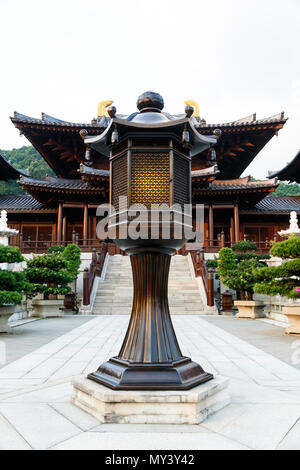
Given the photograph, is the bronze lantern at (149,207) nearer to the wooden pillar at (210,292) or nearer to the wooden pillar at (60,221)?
the wooden pillar at (210,292)

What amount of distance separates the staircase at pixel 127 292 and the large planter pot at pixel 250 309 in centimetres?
138

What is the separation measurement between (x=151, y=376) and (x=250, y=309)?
938cm

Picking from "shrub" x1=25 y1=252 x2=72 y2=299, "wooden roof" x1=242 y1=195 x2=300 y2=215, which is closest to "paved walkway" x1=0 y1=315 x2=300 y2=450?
"shrub" x1=25 y1=252 x2=72 y2=299

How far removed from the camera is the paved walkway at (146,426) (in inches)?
83.2

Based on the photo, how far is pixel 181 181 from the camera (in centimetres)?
333

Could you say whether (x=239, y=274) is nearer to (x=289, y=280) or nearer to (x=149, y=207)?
(x=289, y=280)

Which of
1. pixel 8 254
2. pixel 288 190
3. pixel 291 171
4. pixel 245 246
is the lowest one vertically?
pixel 8 254

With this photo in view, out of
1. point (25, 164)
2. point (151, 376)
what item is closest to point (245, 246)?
point (151, 376)

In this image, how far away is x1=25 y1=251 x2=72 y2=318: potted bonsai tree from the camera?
10.8 m

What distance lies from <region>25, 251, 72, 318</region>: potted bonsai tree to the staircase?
1694mm

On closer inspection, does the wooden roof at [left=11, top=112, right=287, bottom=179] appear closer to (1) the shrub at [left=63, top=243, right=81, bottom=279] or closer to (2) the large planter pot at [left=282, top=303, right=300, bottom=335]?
(1) the shrub at [left=63, top=243, right=81, bottom=279]

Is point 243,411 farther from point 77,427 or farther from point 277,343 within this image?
point 277,343

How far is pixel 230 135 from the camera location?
2023 centimetres

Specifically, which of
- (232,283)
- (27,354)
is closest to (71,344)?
(27,354)
